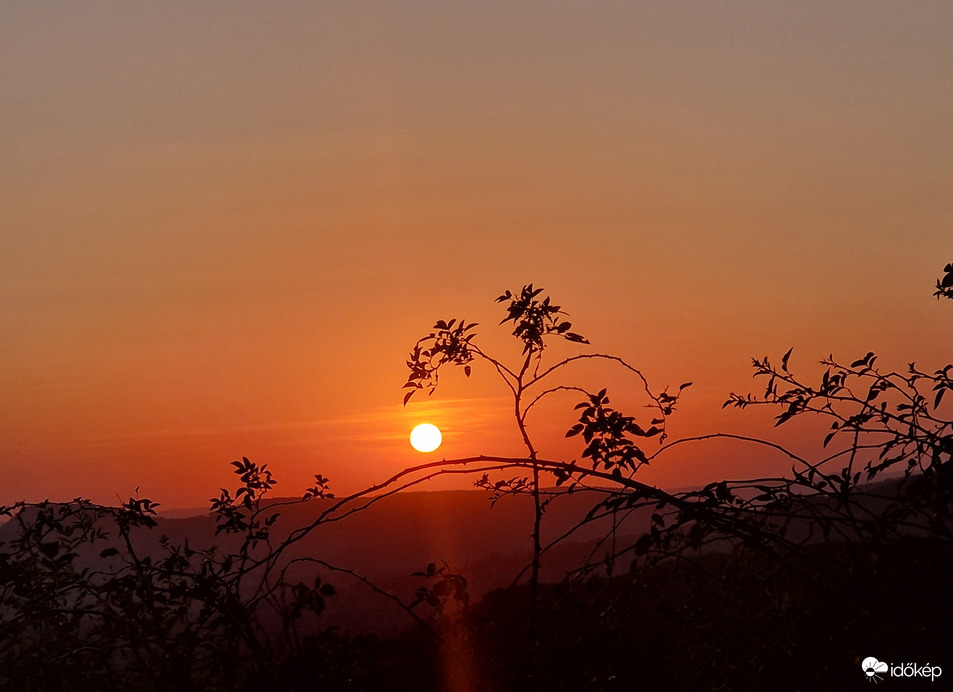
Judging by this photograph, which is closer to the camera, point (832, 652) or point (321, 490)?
point (832, 652)

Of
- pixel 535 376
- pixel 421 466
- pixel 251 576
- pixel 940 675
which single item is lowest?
pixel 940 675

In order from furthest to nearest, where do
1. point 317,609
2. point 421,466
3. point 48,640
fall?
point 48,640
point 317,609
point 421,466

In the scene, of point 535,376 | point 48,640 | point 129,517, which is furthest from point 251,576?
point 535,376

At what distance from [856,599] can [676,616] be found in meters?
1.14

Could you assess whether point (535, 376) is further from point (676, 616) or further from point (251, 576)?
point (251, 576)

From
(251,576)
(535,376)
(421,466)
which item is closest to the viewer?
(421,466)

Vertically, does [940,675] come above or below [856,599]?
below

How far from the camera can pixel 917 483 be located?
3.97 m

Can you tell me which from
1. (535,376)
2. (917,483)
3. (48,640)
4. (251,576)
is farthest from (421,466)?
(251,576)

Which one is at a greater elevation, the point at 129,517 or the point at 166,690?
the point at 129,517

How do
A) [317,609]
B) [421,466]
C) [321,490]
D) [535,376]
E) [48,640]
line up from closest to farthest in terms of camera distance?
[421,466] < [535,376] < [317,609] < [321,490] < [48,640]

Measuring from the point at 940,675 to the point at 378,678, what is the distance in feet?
8.30

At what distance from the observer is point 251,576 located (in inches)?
1334

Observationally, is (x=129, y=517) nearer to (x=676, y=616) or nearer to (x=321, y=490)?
(x=321, y=490)
